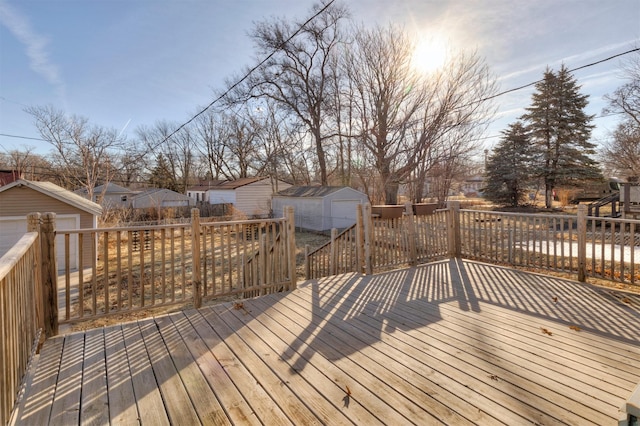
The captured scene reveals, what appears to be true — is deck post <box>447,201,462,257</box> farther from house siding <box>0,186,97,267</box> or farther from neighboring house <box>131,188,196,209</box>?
neighboring house <box>131,188,196,209</box>

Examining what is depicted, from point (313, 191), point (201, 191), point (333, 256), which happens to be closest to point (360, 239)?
point (333, 256)

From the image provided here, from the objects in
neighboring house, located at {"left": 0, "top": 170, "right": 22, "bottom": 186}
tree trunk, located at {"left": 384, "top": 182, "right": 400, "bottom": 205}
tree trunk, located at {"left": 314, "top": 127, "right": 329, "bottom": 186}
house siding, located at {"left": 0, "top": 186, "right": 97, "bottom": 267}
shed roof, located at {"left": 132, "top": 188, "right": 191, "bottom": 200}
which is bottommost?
house siding, located at {"left": 0, "top": 186, "right": 97, "bottom": 267}

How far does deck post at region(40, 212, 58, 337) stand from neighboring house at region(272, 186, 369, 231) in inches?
504

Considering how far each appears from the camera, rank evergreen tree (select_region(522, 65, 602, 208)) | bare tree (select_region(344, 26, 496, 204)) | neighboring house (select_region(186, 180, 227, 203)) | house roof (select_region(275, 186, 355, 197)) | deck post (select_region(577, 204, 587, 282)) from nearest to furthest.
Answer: deck post (select_region(577, 204, 587, 282)) < bare tree (select_region(344, 26, 496, 204)) < house roof (select_region(275, 186, 355, 197)) < evergreen tree (select_region(522, 65, 602, 208)) < neighboring house (select_region(186, 180, 227, 203))

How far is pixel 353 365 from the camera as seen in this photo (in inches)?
83.3

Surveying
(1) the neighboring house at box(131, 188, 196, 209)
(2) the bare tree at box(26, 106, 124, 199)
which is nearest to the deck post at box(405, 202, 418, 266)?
(2) the bare tree at box(26, 106, 124, 199)

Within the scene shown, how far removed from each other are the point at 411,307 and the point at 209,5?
306 inches

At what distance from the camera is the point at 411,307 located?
3270 millimetres

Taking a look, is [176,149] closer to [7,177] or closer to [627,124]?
[7,177]

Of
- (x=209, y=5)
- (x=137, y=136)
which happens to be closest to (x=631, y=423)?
(x=209, y=5)

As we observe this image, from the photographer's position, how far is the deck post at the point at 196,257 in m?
3.18

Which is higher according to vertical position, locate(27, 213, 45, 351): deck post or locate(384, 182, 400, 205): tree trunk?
locate(384, 182, 400, 205): tree trunk

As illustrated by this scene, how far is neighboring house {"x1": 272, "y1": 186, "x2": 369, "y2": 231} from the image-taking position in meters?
16.1

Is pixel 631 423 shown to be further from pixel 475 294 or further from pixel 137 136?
pixel 137 136
